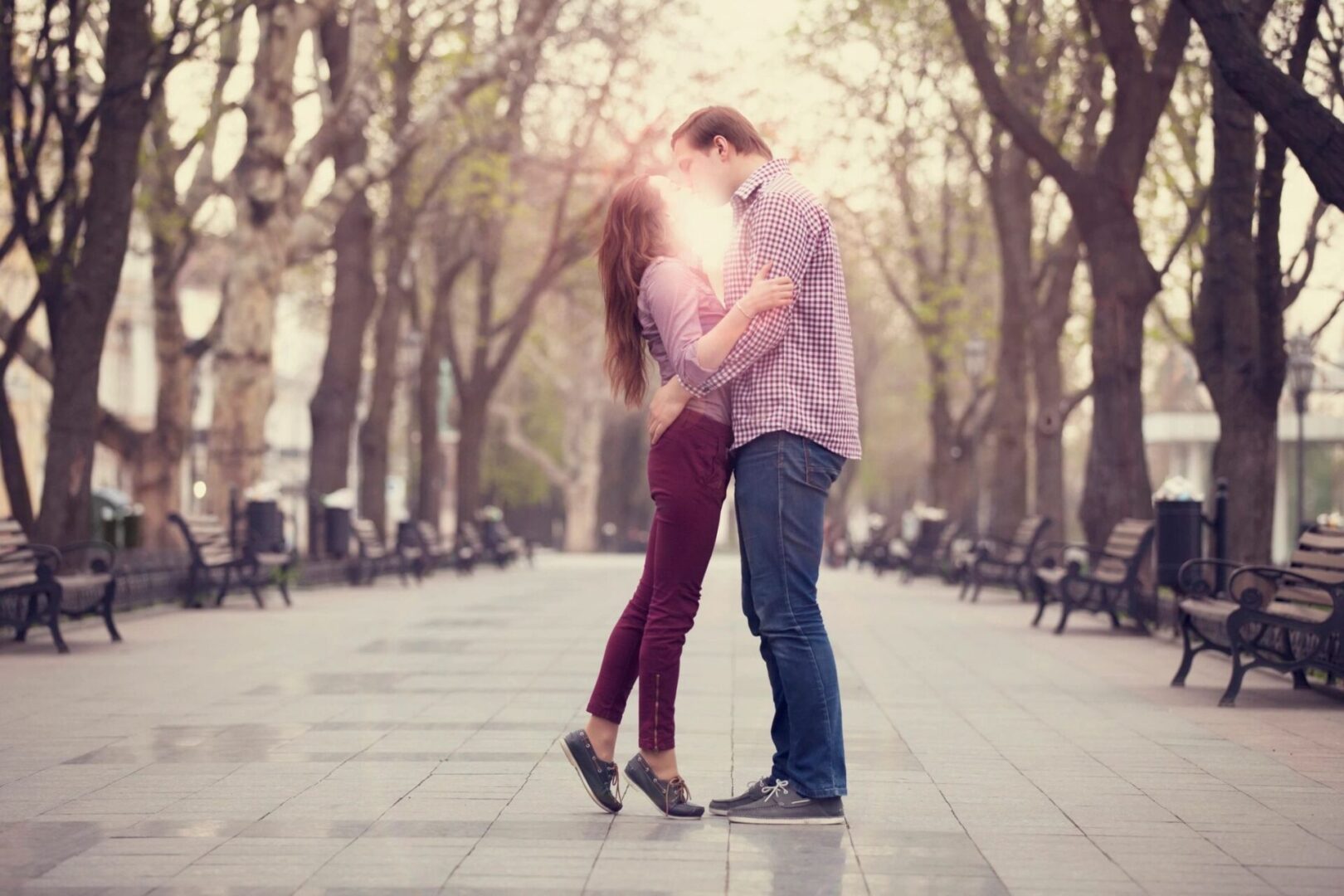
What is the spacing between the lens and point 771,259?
19.5 ft

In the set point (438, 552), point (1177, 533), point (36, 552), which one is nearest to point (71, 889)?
point (36, 552)

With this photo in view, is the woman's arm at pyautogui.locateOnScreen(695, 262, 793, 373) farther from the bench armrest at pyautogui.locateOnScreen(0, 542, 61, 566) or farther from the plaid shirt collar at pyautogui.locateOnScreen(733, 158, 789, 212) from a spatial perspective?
the bench armrest at pyautogui.locateOnScreen(0, 542, 61, 566)

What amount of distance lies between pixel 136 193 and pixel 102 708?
1808 cm

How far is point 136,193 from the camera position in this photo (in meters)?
26.3

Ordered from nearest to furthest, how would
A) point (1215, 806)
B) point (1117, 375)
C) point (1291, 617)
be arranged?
point (1215, 806) → point (1291, 617) → point (1117, 375)

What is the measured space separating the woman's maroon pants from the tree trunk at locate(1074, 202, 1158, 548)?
12.4 metres

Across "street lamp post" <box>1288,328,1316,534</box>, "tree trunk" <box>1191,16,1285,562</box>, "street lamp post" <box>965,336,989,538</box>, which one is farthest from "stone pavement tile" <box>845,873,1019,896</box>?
"street lamp post" <box>965,336,989,538</box>

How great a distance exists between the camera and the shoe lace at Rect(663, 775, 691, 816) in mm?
6141

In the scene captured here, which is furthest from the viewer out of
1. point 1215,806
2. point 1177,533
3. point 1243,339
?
point 1177,533

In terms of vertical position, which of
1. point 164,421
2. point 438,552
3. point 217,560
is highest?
point 164,421

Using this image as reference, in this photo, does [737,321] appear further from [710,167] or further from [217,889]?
[217,889]

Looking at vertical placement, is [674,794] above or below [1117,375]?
below

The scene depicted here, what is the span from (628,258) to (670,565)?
39.3 inches

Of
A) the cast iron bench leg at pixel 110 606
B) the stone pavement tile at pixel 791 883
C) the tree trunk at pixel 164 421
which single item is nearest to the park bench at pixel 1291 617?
the stone pavement tile at pixel 791 883
